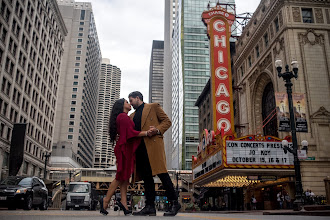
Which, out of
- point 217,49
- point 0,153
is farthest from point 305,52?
point 0,153

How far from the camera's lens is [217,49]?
31406 millimetres

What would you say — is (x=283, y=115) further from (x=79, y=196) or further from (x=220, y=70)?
(x=79, y=196)

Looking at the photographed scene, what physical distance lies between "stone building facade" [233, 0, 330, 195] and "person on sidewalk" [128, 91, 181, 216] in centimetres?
1955

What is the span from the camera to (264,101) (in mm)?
31875

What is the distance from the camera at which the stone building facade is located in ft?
77.0

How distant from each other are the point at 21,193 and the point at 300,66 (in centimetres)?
2187

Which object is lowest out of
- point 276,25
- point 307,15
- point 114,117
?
point 114,117

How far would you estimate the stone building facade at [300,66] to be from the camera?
924 inches

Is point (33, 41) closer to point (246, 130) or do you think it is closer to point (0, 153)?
point (0, 153)

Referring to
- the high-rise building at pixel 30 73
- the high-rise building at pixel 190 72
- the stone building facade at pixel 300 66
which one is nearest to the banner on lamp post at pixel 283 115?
the stone building facade at pixel 300 66

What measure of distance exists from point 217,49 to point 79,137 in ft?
267

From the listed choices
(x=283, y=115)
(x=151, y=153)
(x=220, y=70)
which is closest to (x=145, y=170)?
(x=151, y=153)

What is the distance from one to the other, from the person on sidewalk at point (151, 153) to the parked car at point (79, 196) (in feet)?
52.2

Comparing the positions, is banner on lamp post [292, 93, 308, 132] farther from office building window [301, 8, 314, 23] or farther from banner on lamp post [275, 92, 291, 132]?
office building window [301, 8, 314, 23]
